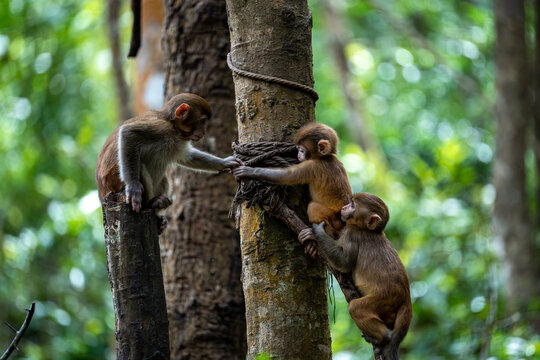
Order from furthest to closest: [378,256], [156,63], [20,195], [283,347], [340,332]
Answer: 1. [20,195]
2. [340,332]
3. [156,63]
4. [378,256]
5. [283,347]

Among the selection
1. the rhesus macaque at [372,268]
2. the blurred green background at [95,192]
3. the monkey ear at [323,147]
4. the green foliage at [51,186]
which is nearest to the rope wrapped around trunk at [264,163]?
the monkey ear at [323,147]

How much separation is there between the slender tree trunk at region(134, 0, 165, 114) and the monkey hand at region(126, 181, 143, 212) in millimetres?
4459

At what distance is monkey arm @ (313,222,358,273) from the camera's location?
135 inches

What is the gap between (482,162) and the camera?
14000 mm

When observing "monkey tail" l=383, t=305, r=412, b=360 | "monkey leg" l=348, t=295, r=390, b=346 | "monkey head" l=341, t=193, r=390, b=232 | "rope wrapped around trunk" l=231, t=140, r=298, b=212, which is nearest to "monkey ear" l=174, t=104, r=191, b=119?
"rope wrapped around trunk" l=231, t=140, r=298, b=212

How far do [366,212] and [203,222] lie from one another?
2400mm

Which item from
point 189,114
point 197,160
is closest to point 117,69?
point 197,160

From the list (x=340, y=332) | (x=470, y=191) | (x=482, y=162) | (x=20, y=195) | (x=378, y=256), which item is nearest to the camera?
(x=378, y=256)

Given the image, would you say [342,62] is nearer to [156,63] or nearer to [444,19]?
[444,19]

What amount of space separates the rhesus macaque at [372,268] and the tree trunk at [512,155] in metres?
6.18

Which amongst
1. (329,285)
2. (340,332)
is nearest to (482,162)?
(340,332)

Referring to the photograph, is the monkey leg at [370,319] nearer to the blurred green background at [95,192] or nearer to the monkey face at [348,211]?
the monkey face at [348,211]

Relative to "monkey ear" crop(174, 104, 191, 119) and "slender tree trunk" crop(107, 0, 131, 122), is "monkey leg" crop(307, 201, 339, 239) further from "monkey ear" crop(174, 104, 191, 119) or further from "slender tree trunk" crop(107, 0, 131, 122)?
"slender tree trunk" crop(107, 0, 131, 122)

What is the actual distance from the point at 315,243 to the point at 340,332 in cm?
656
